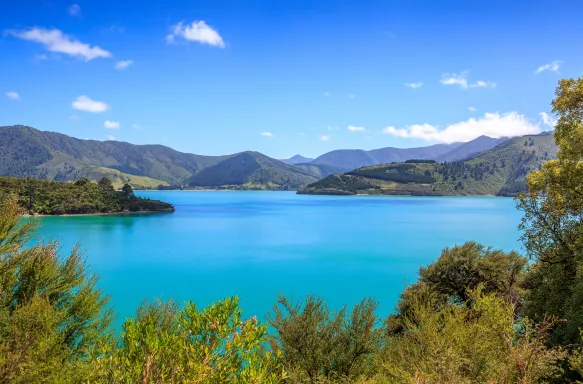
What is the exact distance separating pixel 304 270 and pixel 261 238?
36503mm

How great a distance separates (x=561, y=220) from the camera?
63.8 ft

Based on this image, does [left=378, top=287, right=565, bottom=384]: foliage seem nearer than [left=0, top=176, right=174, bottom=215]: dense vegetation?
Yes

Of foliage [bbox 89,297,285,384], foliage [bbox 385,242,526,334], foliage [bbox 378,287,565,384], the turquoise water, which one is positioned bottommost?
the turquoise water

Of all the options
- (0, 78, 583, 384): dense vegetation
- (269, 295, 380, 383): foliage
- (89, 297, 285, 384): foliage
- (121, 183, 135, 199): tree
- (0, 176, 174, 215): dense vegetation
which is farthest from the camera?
(121, 183, 135, 199): tree

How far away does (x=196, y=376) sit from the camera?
6.57 m

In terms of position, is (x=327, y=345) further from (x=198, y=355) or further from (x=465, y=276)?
(x=465, y=276)

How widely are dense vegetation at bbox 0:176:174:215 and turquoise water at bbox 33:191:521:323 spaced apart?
10.6 metres

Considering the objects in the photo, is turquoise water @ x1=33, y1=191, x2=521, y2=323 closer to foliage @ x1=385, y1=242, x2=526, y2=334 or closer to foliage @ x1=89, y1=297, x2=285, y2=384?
foliage @ x1=385, y1=242, x2=526, y2=334

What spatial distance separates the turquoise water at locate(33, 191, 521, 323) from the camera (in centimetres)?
4566

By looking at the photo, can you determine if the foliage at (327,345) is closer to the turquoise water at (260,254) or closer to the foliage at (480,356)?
the foliage at (480,356)

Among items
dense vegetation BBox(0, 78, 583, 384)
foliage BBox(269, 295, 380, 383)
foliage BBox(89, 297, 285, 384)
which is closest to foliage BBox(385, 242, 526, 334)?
dense vegetation BBox(0, 78, 583, 384)

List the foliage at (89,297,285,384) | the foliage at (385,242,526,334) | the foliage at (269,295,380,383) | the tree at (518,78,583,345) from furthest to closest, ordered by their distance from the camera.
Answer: the foliage at (385,242,526,334) < the tree at (518,78,583,345) < the foliage at (269,295,380,383) < the foliage at (89,297,285,384)

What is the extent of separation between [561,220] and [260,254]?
57.9 m

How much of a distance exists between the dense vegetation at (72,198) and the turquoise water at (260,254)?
34.8 ft
